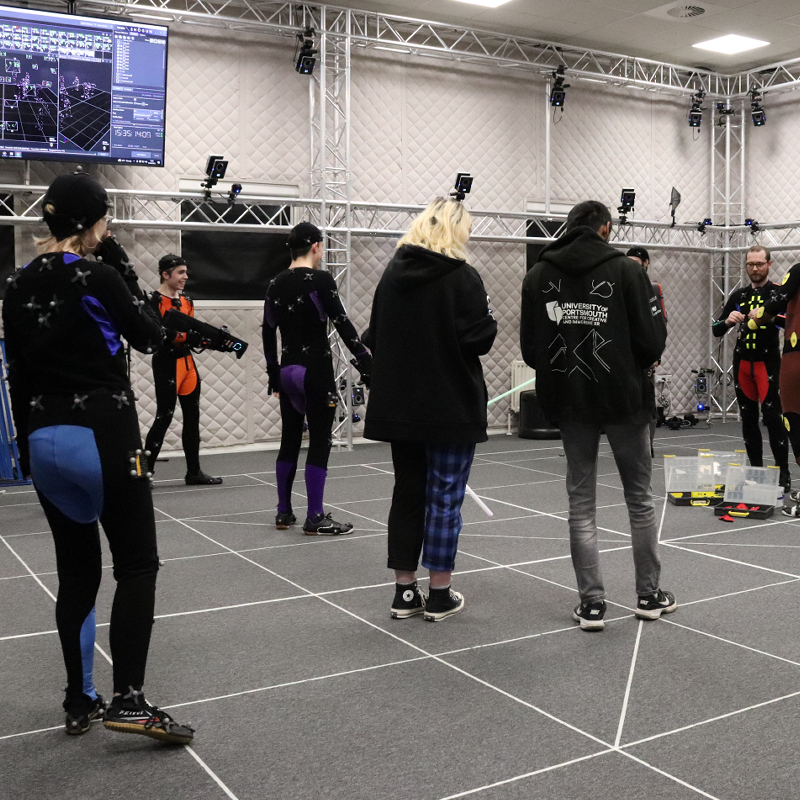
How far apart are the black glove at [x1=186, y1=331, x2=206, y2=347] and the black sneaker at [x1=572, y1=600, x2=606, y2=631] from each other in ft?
10.8

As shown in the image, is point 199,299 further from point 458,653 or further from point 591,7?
point 458,653

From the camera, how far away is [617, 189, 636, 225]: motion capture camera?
956 centimetres

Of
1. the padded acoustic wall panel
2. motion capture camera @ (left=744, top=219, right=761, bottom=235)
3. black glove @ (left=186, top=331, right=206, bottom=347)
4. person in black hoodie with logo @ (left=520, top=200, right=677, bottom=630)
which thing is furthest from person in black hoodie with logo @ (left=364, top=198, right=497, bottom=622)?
motion capture camera @ (left=744, top=219, right=761, bottom=235)

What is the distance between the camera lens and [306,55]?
7918mm

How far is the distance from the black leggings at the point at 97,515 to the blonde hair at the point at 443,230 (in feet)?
4.33

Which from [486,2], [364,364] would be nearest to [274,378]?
[364,364]

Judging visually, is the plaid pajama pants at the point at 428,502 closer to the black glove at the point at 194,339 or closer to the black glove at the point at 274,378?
the black glove at the point at 274,378

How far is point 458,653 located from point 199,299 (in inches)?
221

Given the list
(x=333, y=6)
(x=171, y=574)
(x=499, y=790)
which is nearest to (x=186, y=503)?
(x=171, y=574)

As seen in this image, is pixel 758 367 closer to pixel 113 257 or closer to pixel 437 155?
pixel 437 155

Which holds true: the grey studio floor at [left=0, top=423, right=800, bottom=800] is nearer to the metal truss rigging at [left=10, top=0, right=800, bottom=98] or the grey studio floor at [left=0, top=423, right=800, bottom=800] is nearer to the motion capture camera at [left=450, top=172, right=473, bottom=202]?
the motion capture camera at [left=450, top=172, right=473, bottom=202]

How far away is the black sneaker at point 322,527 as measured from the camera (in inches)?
192

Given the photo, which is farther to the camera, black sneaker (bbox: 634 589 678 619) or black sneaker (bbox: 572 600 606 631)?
black sneaker (bbox: 634 589 678 619)

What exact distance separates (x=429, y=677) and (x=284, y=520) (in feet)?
7.46
